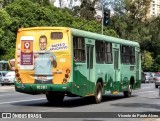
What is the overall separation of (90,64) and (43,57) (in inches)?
94.8

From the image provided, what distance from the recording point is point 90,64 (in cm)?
2000

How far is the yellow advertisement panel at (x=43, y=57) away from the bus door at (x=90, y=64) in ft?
5.78

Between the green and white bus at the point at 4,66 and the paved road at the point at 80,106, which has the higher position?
the green and white bus at the point at 4,66

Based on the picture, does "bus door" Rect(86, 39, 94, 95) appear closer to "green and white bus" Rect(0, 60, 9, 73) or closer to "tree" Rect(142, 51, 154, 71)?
"green and white bus" Rect(0, 60, 9, 73)

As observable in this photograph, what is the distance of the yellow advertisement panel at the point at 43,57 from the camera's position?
59.7 feet

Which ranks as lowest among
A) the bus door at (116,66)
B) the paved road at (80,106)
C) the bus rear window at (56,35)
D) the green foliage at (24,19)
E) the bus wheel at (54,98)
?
the paved road at (80,106)

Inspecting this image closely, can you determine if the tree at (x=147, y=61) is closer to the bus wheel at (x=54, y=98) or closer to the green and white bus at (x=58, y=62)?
the bus wheel at (x=54, y=98)

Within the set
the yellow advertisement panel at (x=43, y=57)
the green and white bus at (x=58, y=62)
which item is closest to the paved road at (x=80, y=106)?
the green and white bus at (x=58, y=62)

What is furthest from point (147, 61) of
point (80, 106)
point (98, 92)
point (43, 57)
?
point (43, 57)

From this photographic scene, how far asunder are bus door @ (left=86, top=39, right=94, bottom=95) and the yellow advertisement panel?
69.4 inches

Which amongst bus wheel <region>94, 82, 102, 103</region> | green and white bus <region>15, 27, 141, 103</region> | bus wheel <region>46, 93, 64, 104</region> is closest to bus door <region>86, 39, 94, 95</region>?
green and white bus <region>15, 27, 141, 103</region>

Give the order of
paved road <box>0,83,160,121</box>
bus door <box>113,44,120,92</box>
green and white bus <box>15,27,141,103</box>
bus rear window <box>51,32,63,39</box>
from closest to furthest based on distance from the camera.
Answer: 1. paved road <box>0,83,160,121</box>
2. green and white bus <box>15,27,141,103</box>
3. bus rear window <box>51,32,63,39</box>
4. bus door <box>113,44,120,92</box>

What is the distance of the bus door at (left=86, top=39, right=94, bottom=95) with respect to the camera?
19.7 metres

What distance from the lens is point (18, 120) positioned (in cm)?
1370
